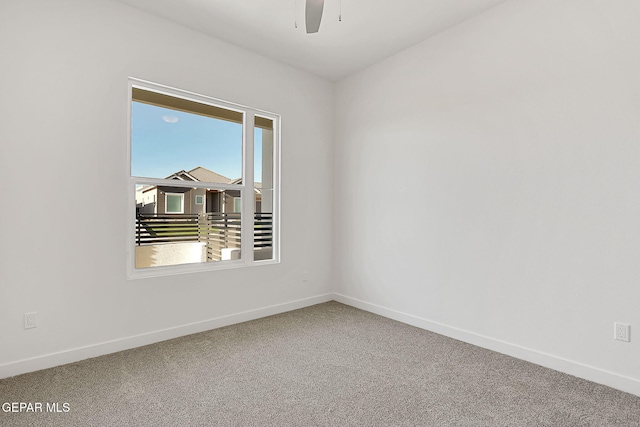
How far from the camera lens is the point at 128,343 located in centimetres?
272

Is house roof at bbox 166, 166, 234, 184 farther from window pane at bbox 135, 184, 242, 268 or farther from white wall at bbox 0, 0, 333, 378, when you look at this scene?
white wall at bbox 0, 0, 333, 378

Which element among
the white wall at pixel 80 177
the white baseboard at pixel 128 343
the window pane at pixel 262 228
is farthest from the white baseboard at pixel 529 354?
the white wall at pixel 80 177

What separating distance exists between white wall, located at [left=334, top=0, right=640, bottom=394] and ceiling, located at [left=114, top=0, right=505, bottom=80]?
203mm

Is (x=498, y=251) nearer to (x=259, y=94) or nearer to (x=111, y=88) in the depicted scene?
(x=259, y=94)

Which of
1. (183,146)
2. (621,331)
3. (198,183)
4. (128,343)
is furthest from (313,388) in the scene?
(183,146)

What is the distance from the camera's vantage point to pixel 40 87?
2363 millimetres

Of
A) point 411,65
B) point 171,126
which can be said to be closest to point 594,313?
point 411,65

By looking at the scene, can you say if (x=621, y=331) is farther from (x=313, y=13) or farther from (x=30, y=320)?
(x=30, y=320)

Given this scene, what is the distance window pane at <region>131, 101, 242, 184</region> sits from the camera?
9.52ft

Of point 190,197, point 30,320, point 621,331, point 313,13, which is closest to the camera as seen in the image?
point 313,13

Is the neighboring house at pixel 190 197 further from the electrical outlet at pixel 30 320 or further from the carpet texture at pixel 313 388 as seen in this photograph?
the carpet texture at pixel 313 388

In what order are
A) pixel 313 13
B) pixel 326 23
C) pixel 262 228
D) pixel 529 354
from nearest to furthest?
pixel 313 13 → pixel 529 354 → pixel 326 23 → pixel 262 228

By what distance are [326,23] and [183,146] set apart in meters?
1.74

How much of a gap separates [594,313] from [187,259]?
3.29 meters
